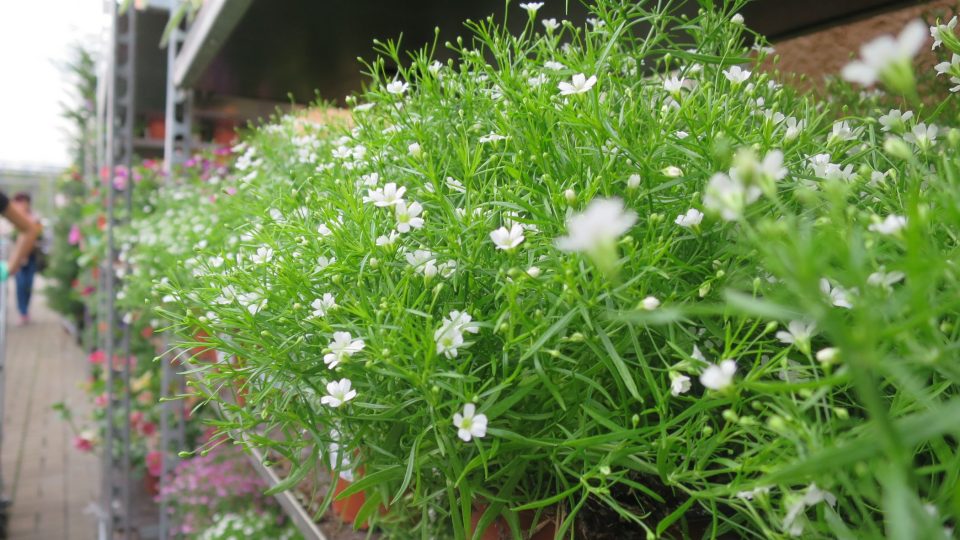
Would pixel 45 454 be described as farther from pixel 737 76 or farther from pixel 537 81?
pixel 737 76

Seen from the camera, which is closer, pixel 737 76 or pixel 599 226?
pixel 599 226

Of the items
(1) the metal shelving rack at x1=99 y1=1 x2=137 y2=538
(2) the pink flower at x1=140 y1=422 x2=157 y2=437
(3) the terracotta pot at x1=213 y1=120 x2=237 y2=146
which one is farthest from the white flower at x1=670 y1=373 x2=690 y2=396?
(2) the pink flower at x1=140 y1=422 x2=157 y2=437

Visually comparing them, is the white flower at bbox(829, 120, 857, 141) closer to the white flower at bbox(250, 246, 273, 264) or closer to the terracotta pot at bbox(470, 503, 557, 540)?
the terracotta pot at bbox(470, 503, 557, 540)

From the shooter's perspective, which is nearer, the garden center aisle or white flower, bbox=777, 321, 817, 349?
white flower, bbox=777, 321, 817, 349

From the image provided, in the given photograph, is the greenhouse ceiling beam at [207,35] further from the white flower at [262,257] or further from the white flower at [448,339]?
the white flower at [448,339]

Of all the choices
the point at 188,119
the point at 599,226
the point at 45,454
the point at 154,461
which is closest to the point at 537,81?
the point at 599,226

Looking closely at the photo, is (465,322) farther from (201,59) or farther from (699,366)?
(201,59)

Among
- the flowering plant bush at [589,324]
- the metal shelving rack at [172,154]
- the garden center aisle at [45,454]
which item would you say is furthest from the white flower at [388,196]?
the garden center aisle at [45,454]
